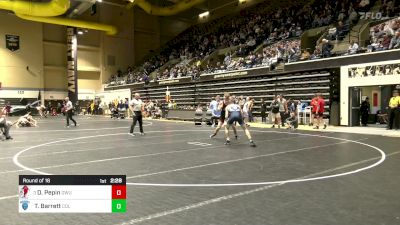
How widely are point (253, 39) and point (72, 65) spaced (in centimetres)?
2139

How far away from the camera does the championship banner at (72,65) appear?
40.2 meters

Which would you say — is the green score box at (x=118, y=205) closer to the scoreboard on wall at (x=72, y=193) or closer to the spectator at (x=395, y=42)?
the scoreboard on wall at (x=72, y=193)

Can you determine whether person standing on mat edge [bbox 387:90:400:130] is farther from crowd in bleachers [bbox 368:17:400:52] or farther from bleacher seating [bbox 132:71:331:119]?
bleacher seating [bbox 132:71:331:119]

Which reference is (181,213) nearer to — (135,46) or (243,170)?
(243,170)

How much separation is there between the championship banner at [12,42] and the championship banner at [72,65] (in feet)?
17.3

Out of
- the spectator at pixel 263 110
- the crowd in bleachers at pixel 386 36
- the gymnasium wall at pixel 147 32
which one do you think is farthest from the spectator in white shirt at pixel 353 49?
the gymnasium wall at pixel 147 32

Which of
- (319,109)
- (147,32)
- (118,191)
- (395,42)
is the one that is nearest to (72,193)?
(118,191)

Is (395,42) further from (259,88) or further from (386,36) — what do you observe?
(259,88)

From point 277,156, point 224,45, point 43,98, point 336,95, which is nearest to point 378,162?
point 277,156

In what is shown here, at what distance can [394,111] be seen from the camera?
1684 cm

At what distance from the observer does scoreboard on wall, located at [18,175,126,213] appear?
2865mm

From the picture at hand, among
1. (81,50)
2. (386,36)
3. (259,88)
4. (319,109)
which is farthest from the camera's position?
(81,50)

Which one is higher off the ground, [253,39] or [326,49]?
[253,39]

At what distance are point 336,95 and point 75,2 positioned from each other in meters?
27.9
